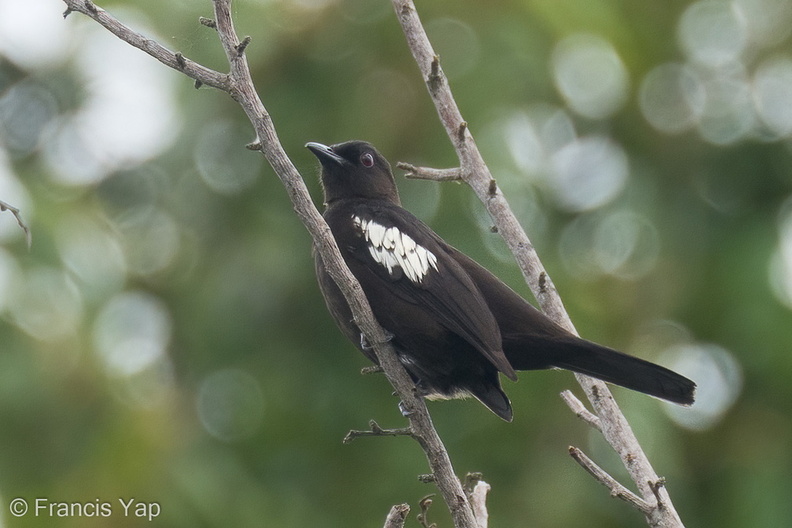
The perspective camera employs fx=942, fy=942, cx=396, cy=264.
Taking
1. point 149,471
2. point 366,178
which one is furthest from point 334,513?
point 366,178

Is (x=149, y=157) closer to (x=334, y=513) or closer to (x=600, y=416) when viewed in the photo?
(x=334, y=513)

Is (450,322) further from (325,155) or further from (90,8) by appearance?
(90,8)

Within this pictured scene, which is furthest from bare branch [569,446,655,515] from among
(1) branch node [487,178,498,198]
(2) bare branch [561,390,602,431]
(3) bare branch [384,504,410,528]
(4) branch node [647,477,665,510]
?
(1) branch node [487,178,498,198]

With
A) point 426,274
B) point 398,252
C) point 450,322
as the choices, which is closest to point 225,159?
point 398,252

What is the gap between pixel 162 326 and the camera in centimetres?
744

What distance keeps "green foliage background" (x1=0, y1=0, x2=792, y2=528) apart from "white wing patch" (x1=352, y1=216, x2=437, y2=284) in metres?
2.11

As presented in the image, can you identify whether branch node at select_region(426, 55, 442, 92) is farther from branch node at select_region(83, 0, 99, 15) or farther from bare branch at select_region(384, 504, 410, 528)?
A: bare branch at select_region(384, 504, 410, 528)

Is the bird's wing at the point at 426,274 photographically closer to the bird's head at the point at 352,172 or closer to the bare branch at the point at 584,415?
the bare branch at the point at 584,415

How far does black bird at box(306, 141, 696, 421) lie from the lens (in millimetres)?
4031

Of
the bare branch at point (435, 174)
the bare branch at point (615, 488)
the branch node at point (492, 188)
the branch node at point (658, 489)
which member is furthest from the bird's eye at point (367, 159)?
the branch node at point (658, 489)

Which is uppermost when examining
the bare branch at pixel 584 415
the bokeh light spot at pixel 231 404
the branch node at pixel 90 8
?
the bokeh light spot at pixel 231 404

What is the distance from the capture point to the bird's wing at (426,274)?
4.00 metres

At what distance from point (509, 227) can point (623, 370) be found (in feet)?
2.65

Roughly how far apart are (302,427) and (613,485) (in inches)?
174
